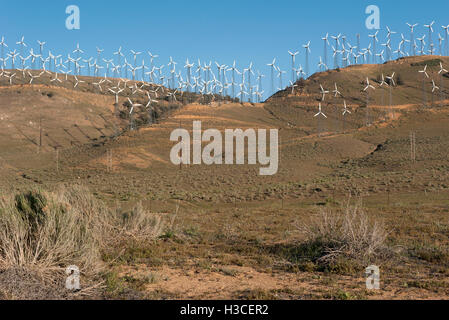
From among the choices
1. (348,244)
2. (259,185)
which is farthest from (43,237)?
(259,185)

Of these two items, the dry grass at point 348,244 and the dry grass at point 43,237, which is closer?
the dry grass at point 43,237

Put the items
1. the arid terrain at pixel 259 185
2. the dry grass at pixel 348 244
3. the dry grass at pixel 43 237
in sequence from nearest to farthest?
1. the dry grass at pixel 43 237
2. the arid terrain at pixel 259 185
3. the dry grass at pixel 348 244

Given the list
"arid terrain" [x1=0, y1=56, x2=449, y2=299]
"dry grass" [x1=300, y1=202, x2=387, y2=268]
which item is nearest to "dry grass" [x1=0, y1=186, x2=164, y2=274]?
"arid terrain" [x1=0, y1=56, x2=449, y2=299]

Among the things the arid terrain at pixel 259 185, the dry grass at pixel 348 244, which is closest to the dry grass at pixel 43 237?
the arid terrain at pixel 259 185

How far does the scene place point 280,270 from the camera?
39.5 feet

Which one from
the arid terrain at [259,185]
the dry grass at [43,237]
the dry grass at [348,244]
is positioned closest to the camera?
the dry grass at [43,237]

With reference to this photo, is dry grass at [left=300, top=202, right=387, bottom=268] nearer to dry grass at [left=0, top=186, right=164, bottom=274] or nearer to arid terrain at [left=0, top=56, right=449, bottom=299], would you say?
arid terrain at [left=0, top=56, right=449, bottom=299]

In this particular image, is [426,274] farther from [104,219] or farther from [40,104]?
[40,104]

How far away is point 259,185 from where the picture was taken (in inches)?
1986

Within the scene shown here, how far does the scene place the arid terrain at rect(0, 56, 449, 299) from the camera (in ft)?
35.0

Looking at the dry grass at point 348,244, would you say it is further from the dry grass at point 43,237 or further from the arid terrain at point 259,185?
the dry grass at point 43,237

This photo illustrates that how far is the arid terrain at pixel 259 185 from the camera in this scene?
35.0 feet

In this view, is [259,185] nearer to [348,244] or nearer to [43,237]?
[348,244]
